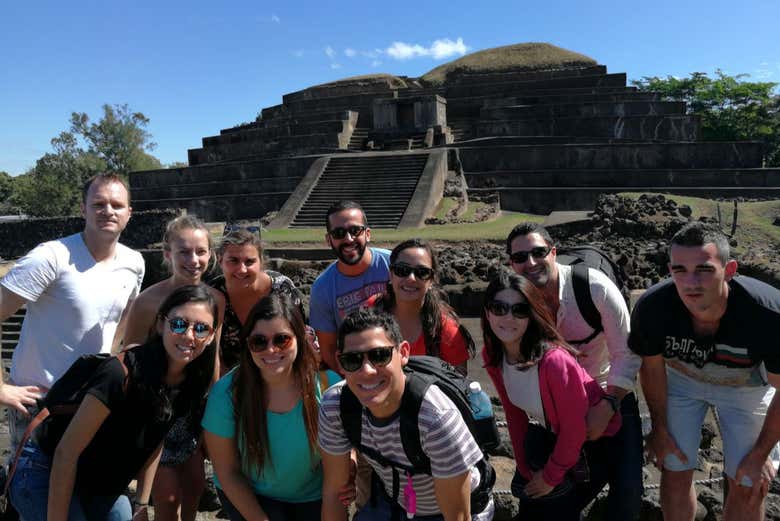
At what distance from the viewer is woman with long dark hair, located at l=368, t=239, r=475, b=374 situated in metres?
2.84

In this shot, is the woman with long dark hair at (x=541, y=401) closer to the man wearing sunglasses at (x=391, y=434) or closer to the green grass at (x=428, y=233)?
the man wearing sunglasses at (x=391, y=434)

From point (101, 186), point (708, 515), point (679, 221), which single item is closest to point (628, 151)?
point (679, 221)

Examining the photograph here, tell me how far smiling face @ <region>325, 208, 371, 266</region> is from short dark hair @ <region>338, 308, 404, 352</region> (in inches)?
40.8

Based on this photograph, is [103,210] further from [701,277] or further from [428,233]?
[428,233]

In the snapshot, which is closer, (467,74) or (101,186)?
(101,186)

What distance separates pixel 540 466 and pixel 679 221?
10.2 metres

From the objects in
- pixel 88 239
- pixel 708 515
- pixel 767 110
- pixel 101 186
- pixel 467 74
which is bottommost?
pixel 708 515

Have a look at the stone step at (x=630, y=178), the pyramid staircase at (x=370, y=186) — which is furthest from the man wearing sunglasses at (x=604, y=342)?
the stone step at (x=630, y=178)

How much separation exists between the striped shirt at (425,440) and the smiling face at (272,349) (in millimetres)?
242

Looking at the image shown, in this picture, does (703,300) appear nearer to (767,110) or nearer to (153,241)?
(153,241)

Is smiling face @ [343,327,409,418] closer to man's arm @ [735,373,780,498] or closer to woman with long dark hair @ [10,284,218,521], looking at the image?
woman with long dark hair @ [10,284,218,521]

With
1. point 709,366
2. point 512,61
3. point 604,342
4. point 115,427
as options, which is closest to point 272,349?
point 115,427

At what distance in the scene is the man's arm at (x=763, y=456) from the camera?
2490 millimetres

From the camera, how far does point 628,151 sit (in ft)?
62.8
